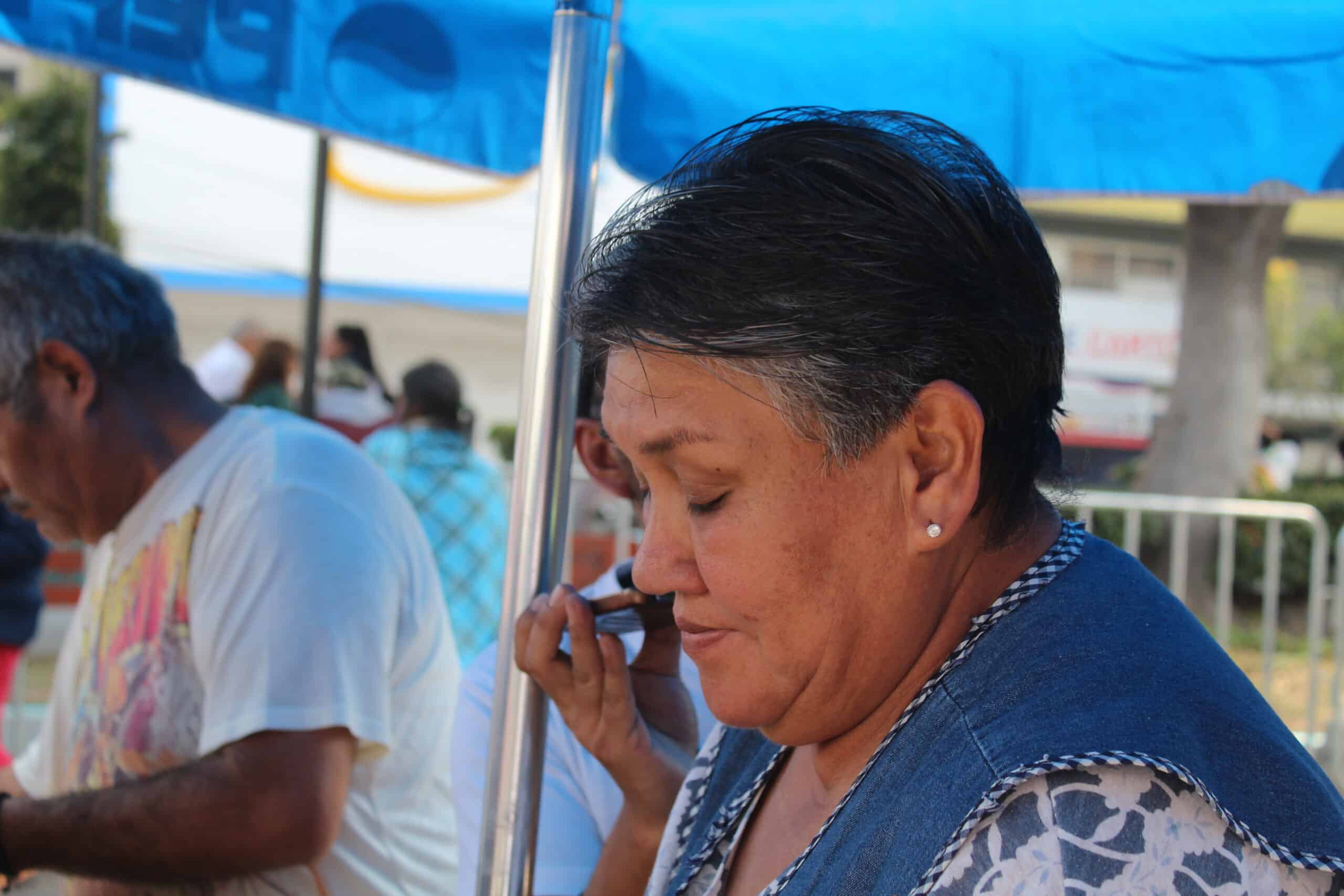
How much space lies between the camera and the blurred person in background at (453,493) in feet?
15.3

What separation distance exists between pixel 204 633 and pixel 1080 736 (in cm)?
154

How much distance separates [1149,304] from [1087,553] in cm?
2149

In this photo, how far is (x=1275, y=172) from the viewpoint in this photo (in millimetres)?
2062

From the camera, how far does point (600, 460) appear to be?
1942 mm

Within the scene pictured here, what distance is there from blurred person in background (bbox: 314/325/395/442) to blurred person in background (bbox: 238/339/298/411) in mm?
579

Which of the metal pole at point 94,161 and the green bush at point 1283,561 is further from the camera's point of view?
the green bush at point 1283,561

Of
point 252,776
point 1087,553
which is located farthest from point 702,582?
point 252,776

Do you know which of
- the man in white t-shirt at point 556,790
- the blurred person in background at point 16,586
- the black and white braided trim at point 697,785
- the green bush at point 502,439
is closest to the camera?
the black and white braided trim at point 697,785

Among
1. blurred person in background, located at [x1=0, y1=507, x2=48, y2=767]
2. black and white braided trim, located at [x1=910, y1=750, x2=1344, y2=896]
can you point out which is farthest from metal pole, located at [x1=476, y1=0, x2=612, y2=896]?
blurred person in background, located at [x1=0, y1=507, x2=48, y2=767]

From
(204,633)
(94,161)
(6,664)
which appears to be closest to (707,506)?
(204,633)

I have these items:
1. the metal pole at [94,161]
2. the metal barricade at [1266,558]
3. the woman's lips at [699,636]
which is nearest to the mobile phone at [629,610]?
the woman's lips at [699,636]

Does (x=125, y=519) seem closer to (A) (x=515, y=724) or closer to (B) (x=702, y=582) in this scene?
(A) (x=515, y=724)

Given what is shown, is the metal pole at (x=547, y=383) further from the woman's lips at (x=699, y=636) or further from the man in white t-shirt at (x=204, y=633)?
the man in white t-shirt at (x=204, y=633)

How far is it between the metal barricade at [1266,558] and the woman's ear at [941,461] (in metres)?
4.70
